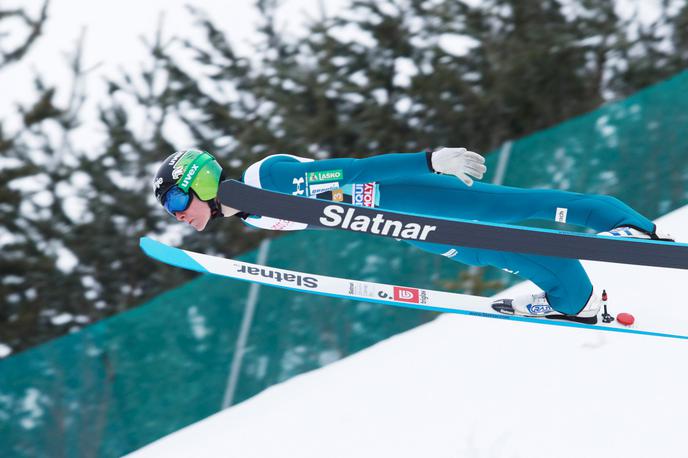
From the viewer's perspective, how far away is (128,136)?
9.78m

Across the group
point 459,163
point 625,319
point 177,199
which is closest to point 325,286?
point 177,199

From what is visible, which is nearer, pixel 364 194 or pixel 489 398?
pixel 364 194

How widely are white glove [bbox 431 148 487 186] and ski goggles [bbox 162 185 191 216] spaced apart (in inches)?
45.3

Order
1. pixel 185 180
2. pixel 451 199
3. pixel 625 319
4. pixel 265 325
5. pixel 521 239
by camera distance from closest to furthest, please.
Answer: pixel 521 239
pixel 185 180
pixel 451 199
pixel 625 319
pixel 265 325

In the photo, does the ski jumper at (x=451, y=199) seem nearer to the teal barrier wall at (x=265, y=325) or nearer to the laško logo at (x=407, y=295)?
the laško logo at (x=407, y=295)

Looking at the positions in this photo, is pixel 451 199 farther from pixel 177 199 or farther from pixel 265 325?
pixel 265 325

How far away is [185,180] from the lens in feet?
13.4

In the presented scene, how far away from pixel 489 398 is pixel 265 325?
2091mm

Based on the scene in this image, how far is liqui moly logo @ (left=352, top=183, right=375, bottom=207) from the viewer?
4.16m

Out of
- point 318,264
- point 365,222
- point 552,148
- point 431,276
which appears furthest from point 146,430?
point 552,148

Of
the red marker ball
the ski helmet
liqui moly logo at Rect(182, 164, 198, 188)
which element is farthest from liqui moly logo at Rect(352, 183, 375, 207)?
the red marker ball

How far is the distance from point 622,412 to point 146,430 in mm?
3337

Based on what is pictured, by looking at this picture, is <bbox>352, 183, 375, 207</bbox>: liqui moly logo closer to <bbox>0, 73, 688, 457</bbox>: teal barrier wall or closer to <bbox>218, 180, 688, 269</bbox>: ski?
<bbox>218, 180, 688, 269</bbox>: ski

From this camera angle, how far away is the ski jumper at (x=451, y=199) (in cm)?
395
